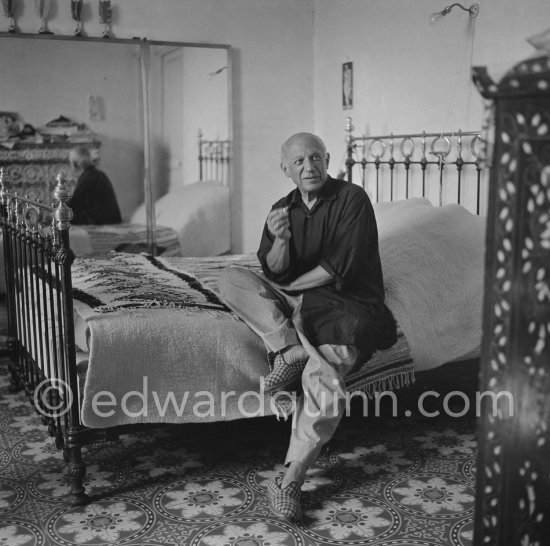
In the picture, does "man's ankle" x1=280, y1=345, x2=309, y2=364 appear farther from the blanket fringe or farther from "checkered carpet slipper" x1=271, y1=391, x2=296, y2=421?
the blanket fringe

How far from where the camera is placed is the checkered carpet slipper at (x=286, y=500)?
94.3 inches

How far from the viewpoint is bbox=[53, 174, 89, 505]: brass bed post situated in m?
2.44

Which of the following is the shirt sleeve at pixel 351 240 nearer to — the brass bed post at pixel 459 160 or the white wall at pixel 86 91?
the brass bed post at pixel 459 160

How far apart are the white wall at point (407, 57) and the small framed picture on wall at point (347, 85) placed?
5 cm

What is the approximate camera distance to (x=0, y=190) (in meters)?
3.56

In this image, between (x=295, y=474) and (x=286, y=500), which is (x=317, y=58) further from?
(x=286, y=500)

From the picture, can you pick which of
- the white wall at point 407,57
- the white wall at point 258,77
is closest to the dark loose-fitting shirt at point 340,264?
the white wall at point 407,57

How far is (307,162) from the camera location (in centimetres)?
282

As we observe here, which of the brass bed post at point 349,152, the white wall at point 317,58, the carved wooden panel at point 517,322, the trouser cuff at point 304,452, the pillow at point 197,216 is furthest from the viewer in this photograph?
the pillow at point 197,216

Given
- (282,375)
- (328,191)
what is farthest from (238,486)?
(328,191)

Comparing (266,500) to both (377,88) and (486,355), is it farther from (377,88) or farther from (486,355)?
(377,88)

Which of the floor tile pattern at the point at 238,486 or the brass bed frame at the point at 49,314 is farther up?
the brass bed frame at the point at 49,314

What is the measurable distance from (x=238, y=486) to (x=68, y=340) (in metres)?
0.78

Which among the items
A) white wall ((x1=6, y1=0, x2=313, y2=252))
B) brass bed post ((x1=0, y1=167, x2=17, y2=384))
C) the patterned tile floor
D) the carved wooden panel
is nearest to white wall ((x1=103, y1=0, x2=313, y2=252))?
white wall ((x1=6, y1=0, x2=313, y2=252))
